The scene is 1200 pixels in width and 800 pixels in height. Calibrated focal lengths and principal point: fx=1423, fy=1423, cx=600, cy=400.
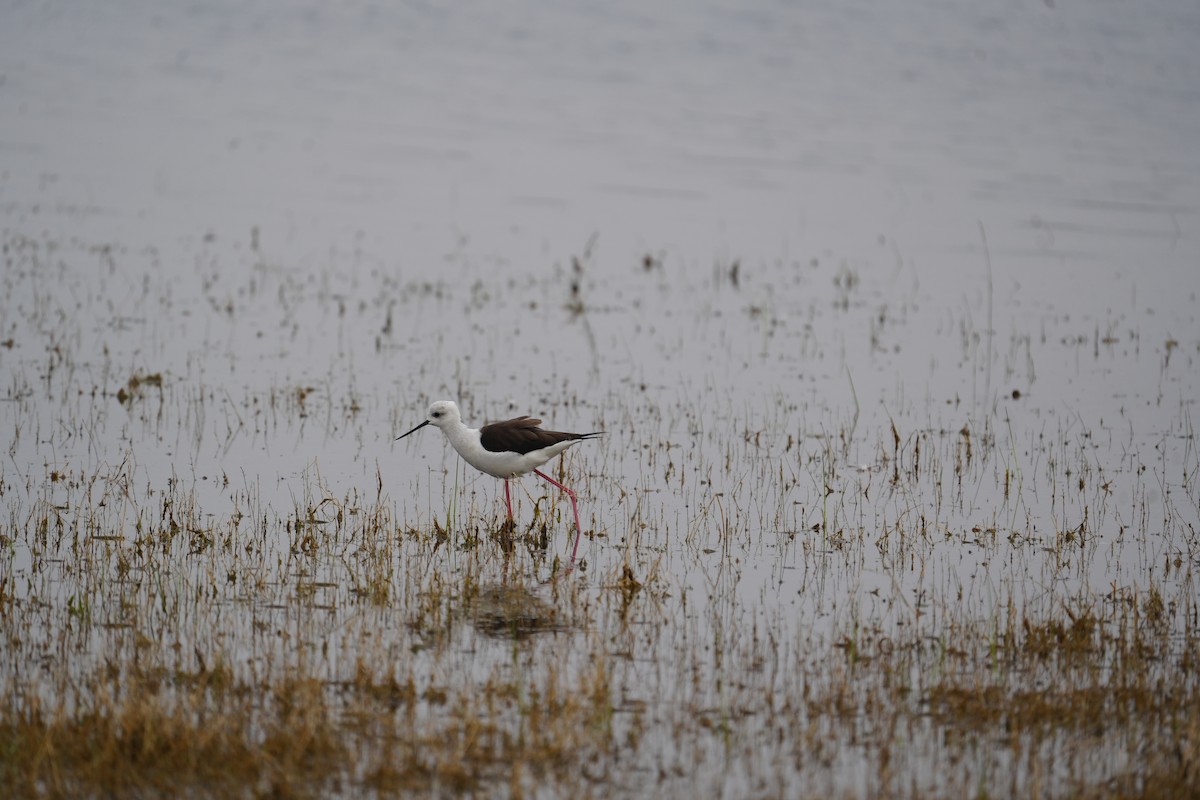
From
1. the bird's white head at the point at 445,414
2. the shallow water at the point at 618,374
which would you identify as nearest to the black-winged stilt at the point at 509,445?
the bird's white head at the point at 445,414

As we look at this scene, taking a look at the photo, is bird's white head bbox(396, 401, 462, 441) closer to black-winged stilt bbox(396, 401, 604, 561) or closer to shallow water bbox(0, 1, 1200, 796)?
black-winged stilt bbox(396, 401, 604, 561)

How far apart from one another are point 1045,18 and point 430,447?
46.1m

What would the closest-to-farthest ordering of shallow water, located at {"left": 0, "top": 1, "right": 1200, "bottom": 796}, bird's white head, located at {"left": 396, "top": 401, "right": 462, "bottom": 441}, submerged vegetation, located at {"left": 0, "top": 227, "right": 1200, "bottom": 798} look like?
submerged vegetation, located at {"left": 0, "top": 227, "right": 1200, "bottom": 798} < shallow water, located at {"left": 0, "top": 1, "right": 1200, "bottom": 796} < bird's white head, located at {"left": 396, "top": 401, "right": 462, "bottom": 441}

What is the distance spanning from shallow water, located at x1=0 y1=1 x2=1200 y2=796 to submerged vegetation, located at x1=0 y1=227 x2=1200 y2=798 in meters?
0.05

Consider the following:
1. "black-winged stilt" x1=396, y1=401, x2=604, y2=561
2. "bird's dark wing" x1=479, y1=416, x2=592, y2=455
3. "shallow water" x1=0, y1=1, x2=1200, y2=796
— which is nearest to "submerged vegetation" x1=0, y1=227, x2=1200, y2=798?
"shallow water" x1=0, y1=1, x2=1200, y2=796

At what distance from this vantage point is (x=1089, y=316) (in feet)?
58.0

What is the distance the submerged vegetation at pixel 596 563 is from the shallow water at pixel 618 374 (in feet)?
0.16

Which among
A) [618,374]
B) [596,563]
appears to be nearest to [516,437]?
[596,563]

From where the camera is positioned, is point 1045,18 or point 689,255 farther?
point 1045,18

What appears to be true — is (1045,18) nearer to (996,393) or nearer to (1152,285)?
(1152,285)

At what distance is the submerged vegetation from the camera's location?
20.4 feet

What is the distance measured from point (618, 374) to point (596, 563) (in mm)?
5495

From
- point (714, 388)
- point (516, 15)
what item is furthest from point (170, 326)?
point (516, 15)

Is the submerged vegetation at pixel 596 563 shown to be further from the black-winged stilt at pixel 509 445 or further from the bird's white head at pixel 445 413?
the bird's white head at pixel 445 413
